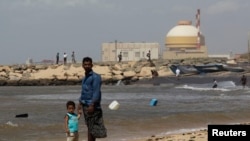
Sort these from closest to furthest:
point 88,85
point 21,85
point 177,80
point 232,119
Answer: point 88,85 → point 232,119 → point 177,80 → point 21,85

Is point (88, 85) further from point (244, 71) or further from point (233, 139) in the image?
point (244, 71)

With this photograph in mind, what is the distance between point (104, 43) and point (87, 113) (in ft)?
480

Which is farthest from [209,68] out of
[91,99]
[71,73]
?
[91,99]

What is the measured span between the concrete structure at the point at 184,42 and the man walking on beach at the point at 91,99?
133171mm

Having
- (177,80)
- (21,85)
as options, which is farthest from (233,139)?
(21,85)

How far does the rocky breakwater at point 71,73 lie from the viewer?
233ft

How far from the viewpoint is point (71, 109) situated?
9797 millimetres

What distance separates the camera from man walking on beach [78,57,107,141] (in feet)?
30.7

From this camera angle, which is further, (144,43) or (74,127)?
(144,43)

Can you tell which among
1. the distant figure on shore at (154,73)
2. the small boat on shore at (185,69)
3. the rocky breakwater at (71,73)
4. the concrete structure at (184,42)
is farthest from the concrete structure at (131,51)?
the distant figure on shore at (154,73)

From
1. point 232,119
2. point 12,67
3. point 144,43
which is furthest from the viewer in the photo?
point 144,43

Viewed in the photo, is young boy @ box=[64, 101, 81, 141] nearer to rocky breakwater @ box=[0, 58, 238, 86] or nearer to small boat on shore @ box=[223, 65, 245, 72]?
rocky breakwater @ box=[0, 58, 238, 86]

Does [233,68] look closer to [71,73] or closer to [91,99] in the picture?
[71,73]

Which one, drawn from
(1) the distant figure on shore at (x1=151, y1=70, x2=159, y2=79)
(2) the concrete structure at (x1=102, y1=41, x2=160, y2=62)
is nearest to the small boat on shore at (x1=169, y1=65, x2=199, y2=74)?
(1) the distant figure on shore at (x1=151, y1=70, x2=159, y2=79)
